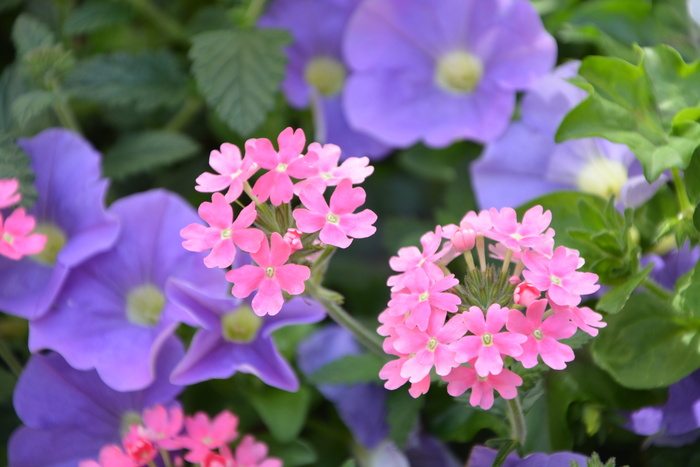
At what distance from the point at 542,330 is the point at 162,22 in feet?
2.11

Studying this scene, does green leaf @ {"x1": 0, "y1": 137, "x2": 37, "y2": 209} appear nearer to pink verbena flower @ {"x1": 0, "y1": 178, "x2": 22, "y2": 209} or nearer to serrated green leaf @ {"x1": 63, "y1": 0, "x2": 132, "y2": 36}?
pink verbena flower @ {"x1": 0, "y1": 178, "x2": 22, "y2": 209}

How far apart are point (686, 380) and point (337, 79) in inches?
21.2

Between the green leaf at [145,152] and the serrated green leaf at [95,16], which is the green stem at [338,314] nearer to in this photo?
the green leaf at [145,152]

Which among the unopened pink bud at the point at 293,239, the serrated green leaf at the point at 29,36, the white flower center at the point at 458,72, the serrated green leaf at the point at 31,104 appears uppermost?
the unopened pink bud at the point at 293,239

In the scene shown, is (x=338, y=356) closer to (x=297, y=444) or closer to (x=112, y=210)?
(x=297, y=444)

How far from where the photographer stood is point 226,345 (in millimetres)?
642

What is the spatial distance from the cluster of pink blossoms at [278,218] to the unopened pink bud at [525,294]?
3.8 inches

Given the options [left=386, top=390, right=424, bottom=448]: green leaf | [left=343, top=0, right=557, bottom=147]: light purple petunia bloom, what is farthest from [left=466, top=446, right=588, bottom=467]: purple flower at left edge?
[left=343, top=0, right=557, bottom=147]: light purple petunia bloom

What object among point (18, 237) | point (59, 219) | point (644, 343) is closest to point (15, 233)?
point (18, 237)

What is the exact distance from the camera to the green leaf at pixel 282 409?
65cm

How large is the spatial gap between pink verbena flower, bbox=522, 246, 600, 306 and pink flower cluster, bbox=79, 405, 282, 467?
0.25 meters

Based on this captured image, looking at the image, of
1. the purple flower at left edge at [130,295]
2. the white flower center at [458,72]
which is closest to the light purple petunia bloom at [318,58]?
the white flower center at [458,72]

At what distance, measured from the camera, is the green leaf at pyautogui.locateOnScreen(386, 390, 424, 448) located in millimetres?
662

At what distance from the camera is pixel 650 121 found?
1.98ft
